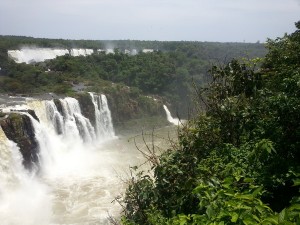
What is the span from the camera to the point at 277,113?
5047 millimetres

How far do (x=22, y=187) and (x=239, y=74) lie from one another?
46.3 ft

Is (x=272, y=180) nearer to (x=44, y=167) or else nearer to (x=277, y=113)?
(x=277, y=113)

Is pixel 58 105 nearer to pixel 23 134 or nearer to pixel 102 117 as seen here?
pixel 23 134

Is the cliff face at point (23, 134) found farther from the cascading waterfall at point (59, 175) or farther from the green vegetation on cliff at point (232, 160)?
the green vegetation on cliff at point (232, 160)

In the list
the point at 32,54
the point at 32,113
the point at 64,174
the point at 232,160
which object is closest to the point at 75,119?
the point at 32,113

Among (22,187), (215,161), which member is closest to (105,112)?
(22,187)

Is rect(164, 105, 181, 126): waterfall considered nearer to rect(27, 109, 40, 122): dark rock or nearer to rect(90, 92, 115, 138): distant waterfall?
rect(90, 92, 115, 138): distant waterfall

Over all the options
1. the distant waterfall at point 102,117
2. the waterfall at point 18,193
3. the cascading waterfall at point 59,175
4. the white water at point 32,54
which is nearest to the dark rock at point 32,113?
the cascading waterfall at point 59,175

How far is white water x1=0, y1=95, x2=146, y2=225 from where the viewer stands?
15.0 m

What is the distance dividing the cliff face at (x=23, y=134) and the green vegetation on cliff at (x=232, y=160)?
48.1ft

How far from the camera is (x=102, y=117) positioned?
31219mm

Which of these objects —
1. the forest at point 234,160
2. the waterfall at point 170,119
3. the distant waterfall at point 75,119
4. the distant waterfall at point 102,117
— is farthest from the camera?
the waterfall at point 170,119

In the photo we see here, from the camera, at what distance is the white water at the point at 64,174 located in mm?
15047

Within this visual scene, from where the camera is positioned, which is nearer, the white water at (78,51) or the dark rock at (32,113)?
the dark rock at (32,113)
